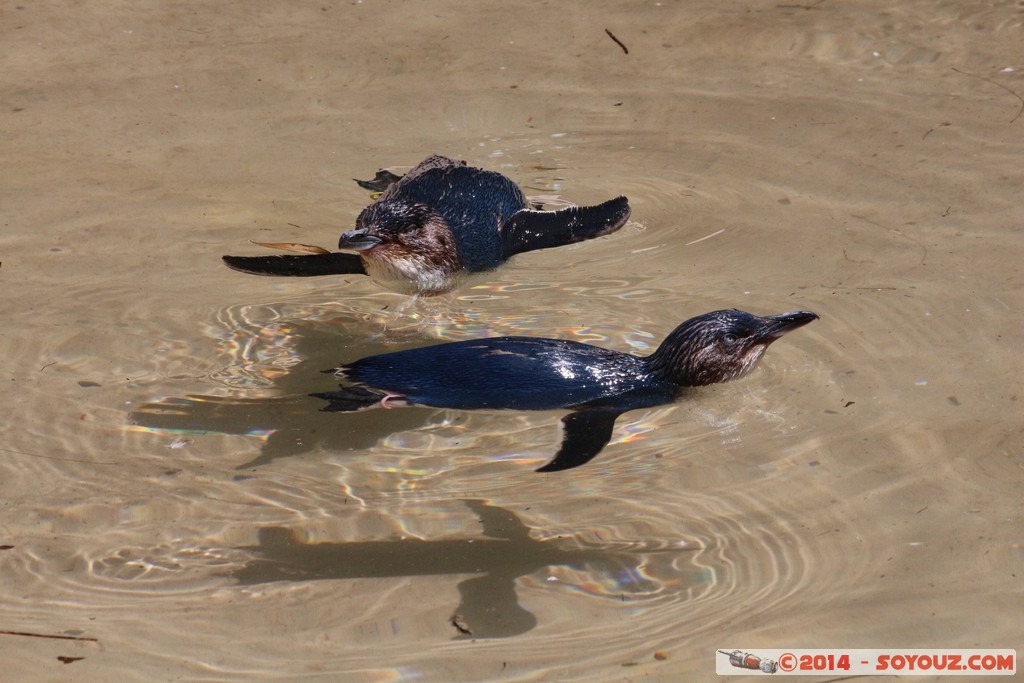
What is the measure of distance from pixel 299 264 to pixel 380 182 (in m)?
1.33

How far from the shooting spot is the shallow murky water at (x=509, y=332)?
336 cm

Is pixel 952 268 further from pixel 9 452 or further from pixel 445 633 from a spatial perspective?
pixel 9 452

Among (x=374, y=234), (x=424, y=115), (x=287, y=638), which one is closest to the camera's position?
(x=287, y=638)

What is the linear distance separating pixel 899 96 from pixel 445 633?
16.7 feet

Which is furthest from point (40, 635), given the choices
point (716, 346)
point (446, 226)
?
point (446, 226)

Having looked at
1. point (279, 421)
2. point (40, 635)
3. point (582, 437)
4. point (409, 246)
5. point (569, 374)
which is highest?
point (409, 246)

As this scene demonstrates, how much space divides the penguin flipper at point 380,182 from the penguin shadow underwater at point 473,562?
2818mm

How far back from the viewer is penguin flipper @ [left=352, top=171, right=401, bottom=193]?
618 centimetres

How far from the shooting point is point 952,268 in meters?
5.30

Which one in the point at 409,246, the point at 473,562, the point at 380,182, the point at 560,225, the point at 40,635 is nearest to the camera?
the point at 40,635

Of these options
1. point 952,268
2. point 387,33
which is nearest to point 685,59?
point 387,33

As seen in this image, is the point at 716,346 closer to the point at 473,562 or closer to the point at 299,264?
the point at 473,562

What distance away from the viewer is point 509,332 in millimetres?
4980

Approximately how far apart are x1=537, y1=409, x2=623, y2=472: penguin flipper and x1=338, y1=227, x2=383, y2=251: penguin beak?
132 cm
